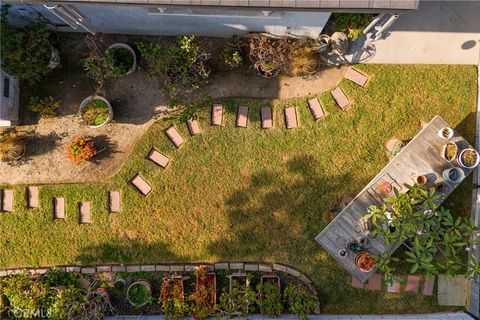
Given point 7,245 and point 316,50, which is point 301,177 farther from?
point 7,245

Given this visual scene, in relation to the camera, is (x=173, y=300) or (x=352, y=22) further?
(x=352, y=22)

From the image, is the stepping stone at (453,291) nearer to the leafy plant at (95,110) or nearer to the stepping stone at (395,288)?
the stepping stone at (395,288)

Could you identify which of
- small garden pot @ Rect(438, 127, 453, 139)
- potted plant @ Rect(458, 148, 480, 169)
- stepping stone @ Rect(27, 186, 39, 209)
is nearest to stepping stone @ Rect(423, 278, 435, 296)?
potted plant @ Rect(458, 148, 480, 169)

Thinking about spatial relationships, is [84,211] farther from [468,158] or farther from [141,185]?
[468,158]

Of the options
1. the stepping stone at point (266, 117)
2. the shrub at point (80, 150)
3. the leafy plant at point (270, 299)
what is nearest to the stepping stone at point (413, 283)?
the leafy plant at point (270, 299)

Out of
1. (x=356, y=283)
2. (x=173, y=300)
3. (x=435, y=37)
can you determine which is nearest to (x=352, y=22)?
(x=435, y=37)
